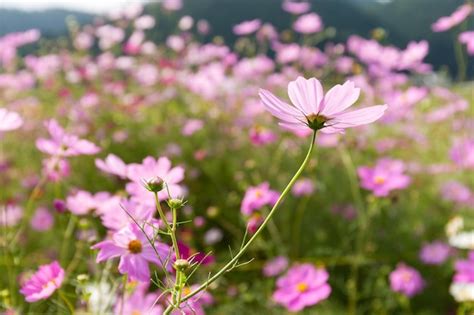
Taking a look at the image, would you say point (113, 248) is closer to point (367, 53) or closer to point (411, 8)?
point (367, 53)

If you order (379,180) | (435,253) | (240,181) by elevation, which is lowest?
(435,253)

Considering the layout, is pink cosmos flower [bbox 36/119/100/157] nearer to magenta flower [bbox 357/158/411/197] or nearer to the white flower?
magenta flower [bbox 357/158/411/197]

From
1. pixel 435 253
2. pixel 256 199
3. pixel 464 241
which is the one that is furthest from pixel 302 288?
pixel 435 253

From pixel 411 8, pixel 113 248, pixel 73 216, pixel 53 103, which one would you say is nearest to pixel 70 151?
pixel 73 216

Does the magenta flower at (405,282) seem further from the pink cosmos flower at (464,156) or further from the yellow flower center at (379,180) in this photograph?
the pink cosmos flower at (464,156)

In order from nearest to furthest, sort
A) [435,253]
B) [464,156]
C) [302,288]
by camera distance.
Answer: [302,288] < [435,253] < [464,156]

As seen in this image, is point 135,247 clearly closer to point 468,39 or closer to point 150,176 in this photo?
point 150,176

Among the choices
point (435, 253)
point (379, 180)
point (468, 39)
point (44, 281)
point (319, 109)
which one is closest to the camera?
point (319, 109)
